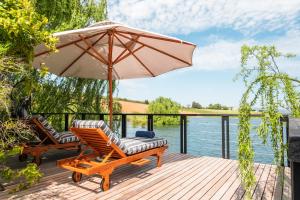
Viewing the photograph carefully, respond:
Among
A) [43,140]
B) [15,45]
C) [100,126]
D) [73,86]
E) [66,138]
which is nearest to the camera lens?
[15,45]

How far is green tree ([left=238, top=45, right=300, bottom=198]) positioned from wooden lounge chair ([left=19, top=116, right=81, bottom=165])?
399 centimetres

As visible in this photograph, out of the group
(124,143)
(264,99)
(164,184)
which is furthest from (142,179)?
(264,99)

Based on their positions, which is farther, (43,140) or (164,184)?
(43,140)

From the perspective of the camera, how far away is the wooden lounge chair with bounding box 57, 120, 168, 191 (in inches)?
152

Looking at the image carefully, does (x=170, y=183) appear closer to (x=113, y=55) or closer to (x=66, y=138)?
(x=66, y=138)

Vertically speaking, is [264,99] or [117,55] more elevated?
[117,55]

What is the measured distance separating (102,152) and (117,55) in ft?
9.67

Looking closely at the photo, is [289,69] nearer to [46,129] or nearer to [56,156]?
[46,129]

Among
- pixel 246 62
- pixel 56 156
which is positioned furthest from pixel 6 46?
Result: pixel 56 156

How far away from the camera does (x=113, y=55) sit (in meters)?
6.64

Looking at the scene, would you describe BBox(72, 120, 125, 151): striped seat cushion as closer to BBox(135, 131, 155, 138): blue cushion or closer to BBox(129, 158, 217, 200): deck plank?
BBox(129, 158, 217, 200): deck plank

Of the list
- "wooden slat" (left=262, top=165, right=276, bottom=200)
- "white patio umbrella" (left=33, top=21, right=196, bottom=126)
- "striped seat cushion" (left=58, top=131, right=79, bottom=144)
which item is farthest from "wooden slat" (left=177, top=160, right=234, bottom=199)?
"striped seat cushion" (left=58, top=131, right=79, bottom=144)

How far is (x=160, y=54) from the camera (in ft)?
19.5

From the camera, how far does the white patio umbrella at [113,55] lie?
522cm
